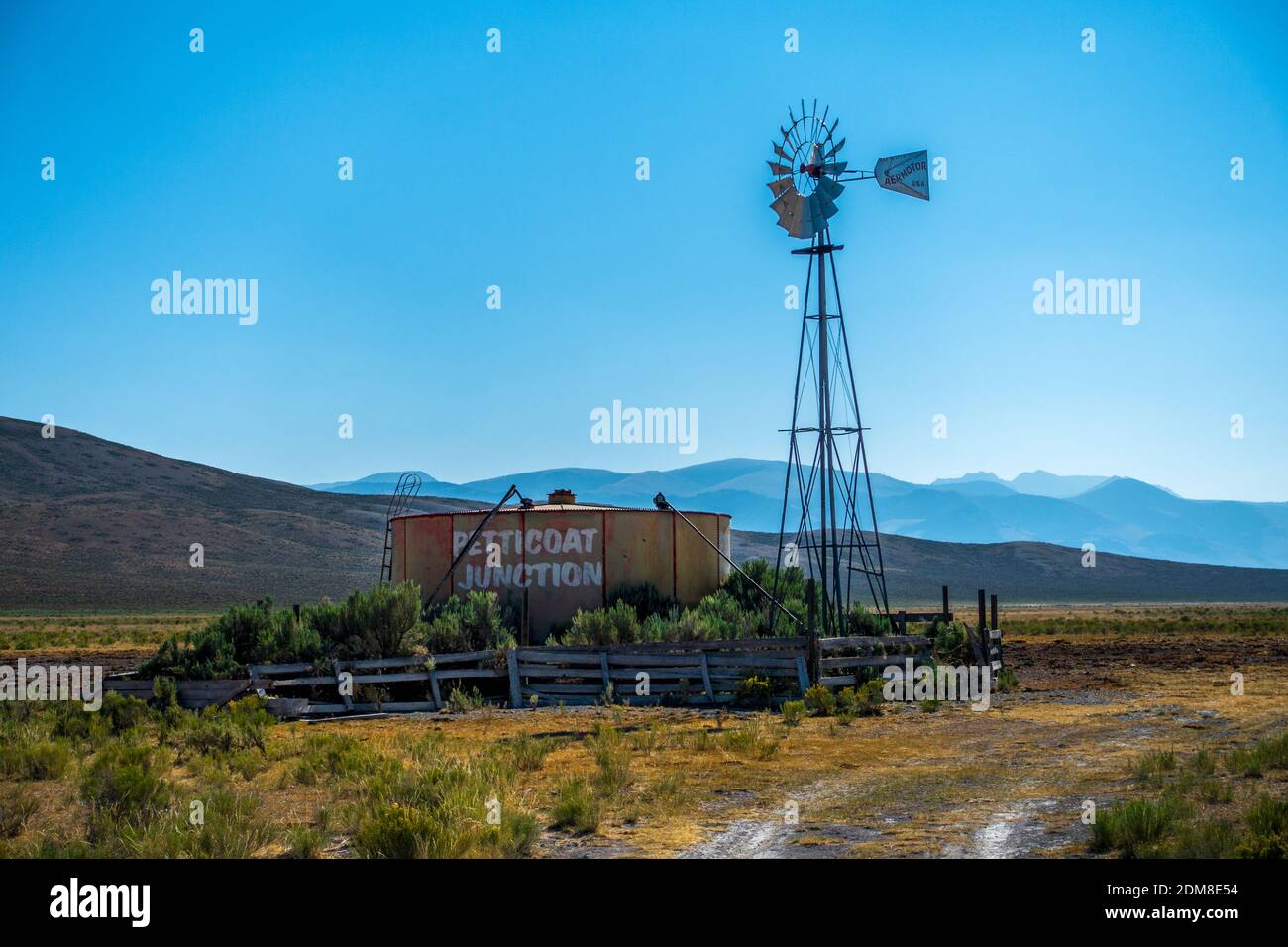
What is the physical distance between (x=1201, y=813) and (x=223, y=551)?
274 ft

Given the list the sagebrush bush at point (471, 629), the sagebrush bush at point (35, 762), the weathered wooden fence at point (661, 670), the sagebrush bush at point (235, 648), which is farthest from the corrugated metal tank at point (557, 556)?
the sagebrush bush at point (35, 762)

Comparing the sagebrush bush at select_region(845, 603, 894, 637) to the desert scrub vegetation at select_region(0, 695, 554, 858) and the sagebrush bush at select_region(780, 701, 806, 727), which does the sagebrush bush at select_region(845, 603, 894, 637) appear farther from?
the desert scrub vegetation at select_region(0, 695, 554, 858)

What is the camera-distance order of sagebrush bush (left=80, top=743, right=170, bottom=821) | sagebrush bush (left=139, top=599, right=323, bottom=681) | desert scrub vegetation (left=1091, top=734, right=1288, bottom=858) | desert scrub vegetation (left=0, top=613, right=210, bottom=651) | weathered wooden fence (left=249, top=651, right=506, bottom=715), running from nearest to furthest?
desert scrub vegetation (left=1091, top=734, right=1288, bottom=858)
sagebrush bush (left=80, top=743, right=170, bottom=821)
weathered wooden fence (left=249, top=651, right=506, bottom=715)
sagebrush bush (left=139, top=599, right=323, bottom=681)
desert scrub vegetation (left=0, top=613, right=210, bottom=651)

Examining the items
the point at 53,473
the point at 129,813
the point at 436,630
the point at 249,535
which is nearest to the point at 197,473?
the point at 53,473

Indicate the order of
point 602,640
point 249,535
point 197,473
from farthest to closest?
point 197,473 → point 249,535 → point 602,640

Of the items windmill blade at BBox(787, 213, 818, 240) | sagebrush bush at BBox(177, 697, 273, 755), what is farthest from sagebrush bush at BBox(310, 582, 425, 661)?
windmill blade at BBox(787, 213, 818, 240)

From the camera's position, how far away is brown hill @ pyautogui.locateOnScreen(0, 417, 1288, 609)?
72875mm

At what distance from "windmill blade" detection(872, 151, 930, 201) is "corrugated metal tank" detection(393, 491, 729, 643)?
832cm

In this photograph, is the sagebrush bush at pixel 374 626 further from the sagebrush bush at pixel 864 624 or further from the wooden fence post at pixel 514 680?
the sagebrush bush at pixel 864 624

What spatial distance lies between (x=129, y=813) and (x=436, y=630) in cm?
978

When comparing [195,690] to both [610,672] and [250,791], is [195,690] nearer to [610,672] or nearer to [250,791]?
[250,791]
